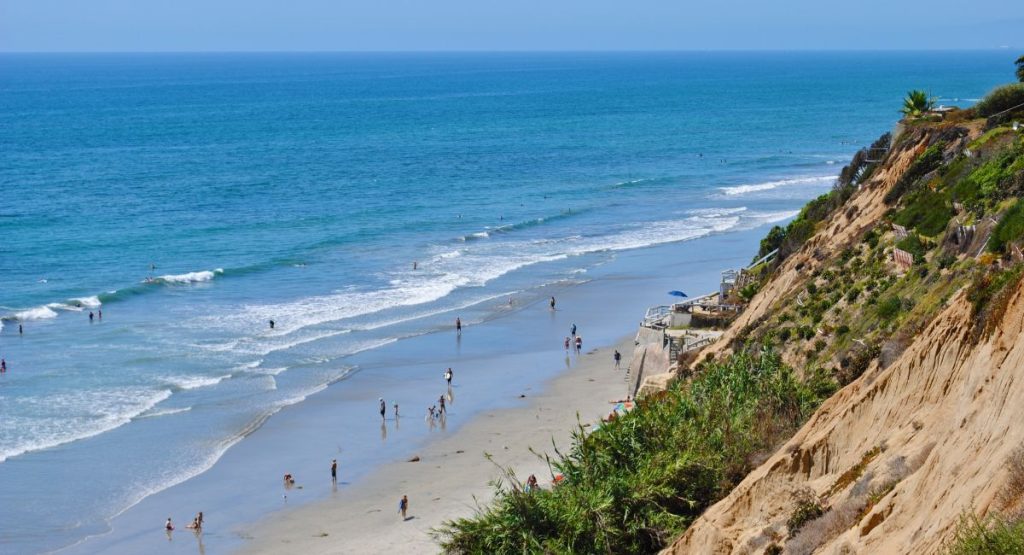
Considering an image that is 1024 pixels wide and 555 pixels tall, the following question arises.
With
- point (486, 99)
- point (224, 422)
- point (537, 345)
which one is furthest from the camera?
point (486, 99)

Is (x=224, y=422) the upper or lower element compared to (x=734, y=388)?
lower

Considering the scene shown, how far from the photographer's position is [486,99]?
18750cm

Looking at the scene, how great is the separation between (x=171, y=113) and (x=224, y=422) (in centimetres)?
12641

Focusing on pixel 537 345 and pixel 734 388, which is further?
pixel 537 345

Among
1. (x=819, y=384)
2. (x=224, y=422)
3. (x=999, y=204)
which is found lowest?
(x=224, y=422)

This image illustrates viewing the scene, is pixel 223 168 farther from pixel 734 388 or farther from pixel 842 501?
pixel 842 501

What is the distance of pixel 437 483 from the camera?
32469 mm

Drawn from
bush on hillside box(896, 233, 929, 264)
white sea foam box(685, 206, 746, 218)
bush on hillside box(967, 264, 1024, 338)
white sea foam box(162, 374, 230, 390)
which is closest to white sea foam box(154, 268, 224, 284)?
→ white sea foam box(162, 374, 230, 390)

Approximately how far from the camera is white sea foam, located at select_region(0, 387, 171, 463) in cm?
3491

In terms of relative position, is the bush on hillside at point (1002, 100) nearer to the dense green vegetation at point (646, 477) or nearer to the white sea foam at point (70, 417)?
the dense green vegetation at point (646, 477)

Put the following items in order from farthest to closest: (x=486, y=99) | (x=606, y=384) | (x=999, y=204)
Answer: (x=486, y=99), (x=606, y=384), (x=999, y=204)

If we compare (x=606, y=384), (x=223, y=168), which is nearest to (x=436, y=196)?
(x=223, y=168)

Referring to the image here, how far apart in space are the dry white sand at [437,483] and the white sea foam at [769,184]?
48.4 meters

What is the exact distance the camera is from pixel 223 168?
326 ft
